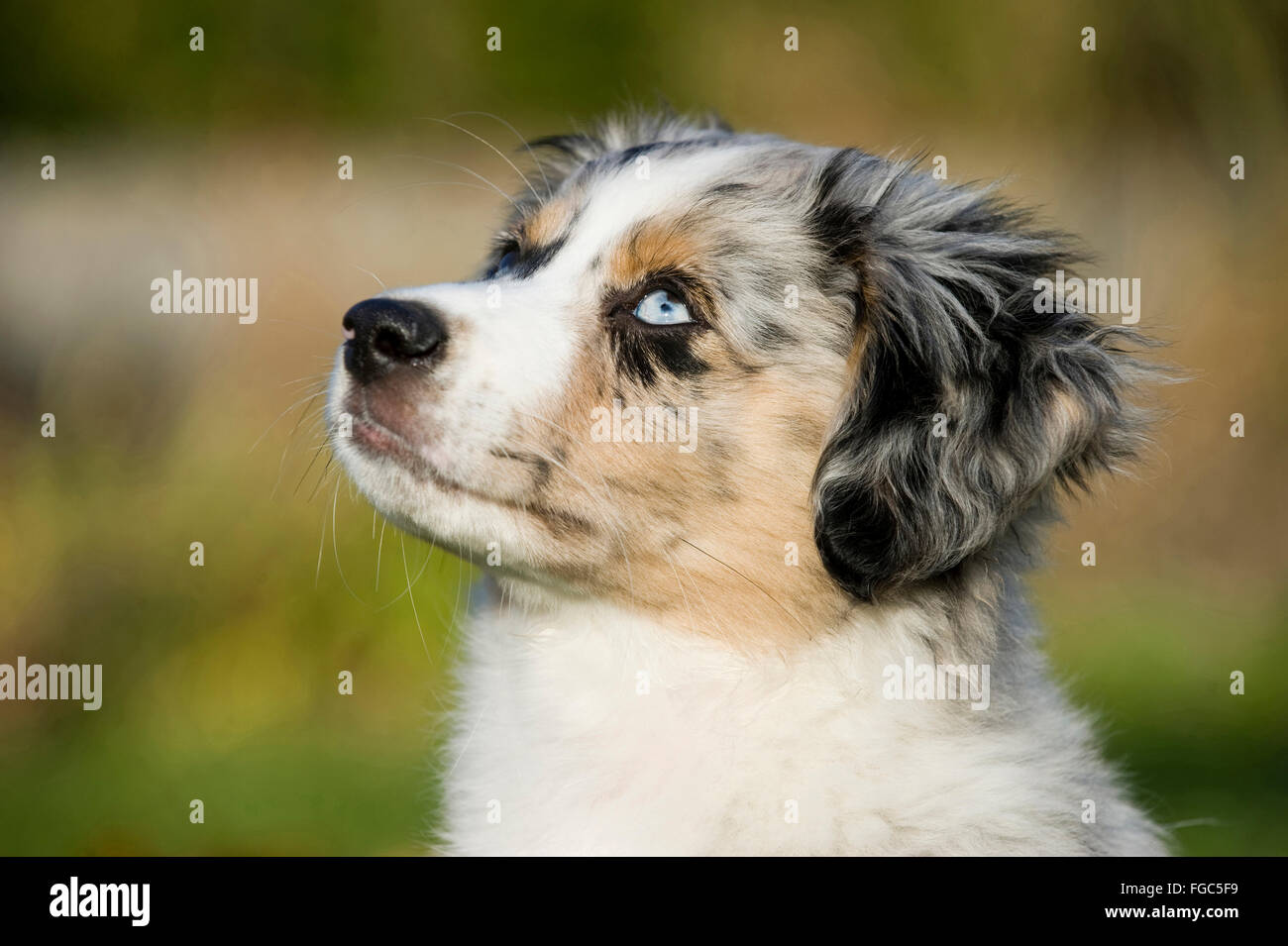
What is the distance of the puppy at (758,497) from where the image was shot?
317cm

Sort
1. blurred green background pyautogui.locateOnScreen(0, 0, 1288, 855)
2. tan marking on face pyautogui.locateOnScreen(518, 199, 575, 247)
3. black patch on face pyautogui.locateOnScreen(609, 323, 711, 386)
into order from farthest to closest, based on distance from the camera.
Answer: blurred green background pyautogui.locateOnScreen(0, 0, 1288, 855) < tan marking on face pyautogui.locateOnScreen(518, 199, 575, 247) < black patch on face pyautogui.locateOnScreen(609, 323, 711, 386)

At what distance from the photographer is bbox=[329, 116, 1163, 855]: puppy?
10.4ft

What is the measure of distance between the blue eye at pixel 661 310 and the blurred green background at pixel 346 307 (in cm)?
223

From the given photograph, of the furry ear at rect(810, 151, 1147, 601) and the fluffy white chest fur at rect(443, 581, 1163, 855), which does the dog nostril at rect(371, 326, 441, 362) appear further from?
the furry ear at rect(810, 151, 1147, 601)

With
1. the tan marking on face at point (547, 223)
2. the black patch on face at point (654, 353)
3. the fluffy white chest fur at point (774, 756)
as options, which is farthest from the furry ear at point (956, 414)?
the tan marking on face at point (547, 223)

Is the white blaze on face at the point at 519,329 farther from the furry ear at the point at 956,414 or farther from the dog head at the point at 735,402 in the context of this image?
the furry ear at the point at 956,414

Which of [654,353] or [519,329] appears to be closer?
[519,329]

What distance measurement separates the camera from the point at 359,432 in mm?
3162

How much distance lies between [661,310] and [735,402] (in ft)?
1.06

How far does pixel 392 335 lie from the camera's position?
10.1 ft

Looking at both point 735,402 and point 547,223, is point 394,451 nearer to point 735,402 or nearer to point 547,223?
point 735,402

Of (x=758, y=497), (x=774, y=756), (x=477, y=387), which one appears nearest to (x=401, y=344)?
(x=477, y=387)

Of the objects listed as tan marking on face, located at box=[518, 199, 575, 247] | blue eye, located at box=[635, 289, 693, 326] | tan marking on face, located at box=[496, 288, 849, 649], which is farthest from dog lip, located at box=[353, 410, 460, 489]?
tan marking on face, located at box=[518, 199, 575, 247]
